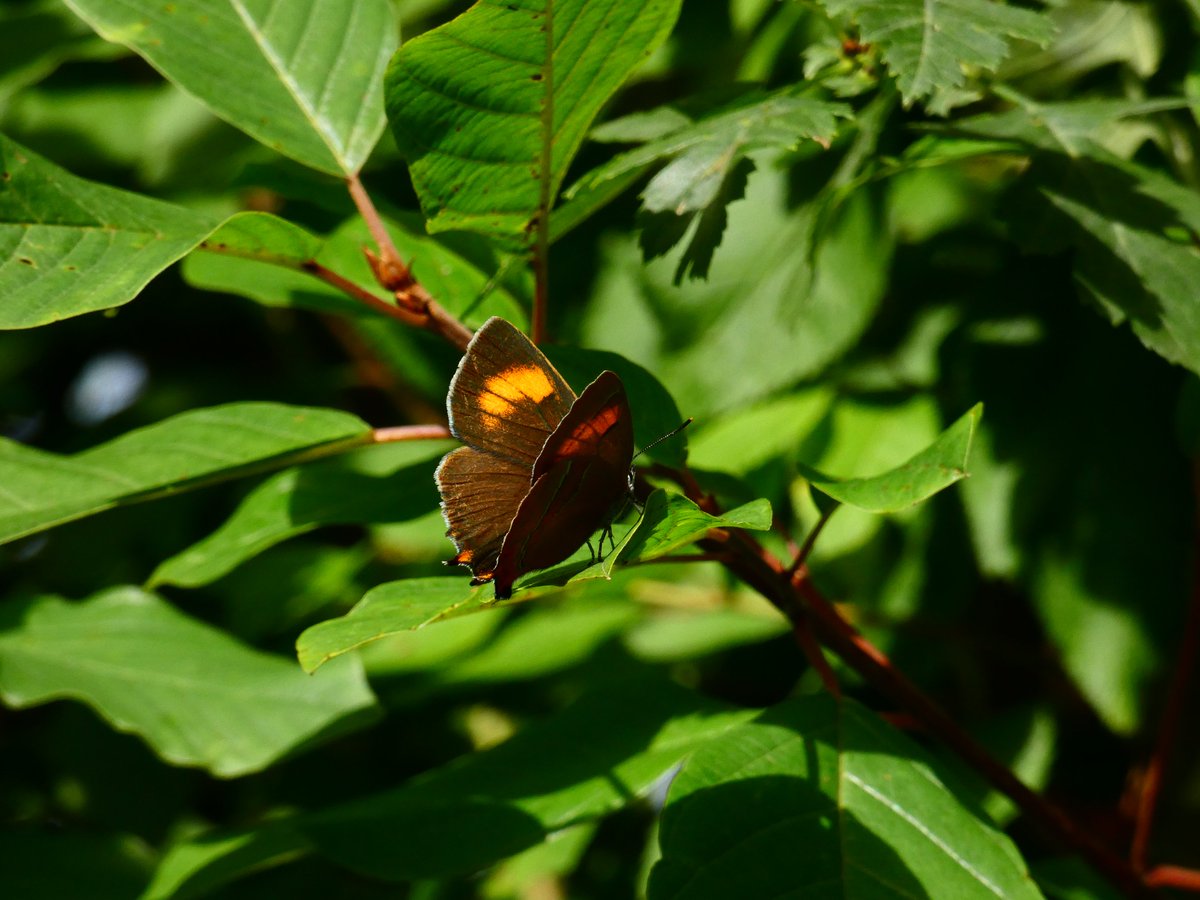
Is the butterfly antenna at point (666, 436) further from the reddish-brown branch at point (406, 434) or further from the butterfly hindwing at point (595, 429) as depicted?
the reddish-brown branch at point (406, 434)

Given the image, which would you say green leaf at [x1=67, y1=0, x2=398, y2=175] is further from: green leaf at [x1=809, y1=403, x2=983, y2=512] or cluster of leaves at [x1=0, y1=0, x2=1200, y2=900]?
green leaf at [x1=809, y1=403, x2=983, y2=512]

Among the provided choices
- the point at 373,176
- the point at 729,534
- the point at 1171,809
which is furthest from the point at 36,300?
the point at 1171,809

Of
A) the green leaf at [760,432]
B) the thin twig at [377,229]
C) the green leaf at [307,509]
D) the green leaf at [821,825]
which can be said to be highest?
the thin twig at [377,229]

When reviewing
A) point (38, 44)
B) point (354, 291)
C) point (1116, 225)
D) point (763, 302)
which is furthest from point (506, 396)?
point (38, 44)

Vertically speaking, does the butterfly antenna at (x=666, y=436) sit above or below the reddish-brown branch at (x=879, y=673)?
above

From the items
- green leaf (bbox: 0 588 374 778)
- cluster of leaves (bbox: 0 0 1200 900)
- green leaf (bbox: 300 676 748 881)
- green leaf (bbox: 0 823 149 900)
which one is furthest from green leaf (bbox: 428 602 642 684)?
green leaf (bbox: 0 823 149 900)

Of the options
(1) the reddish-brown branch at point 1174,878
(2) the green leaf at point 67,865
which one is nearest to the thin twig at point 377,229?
(1) the reddish-brown branch at point 1174,878
